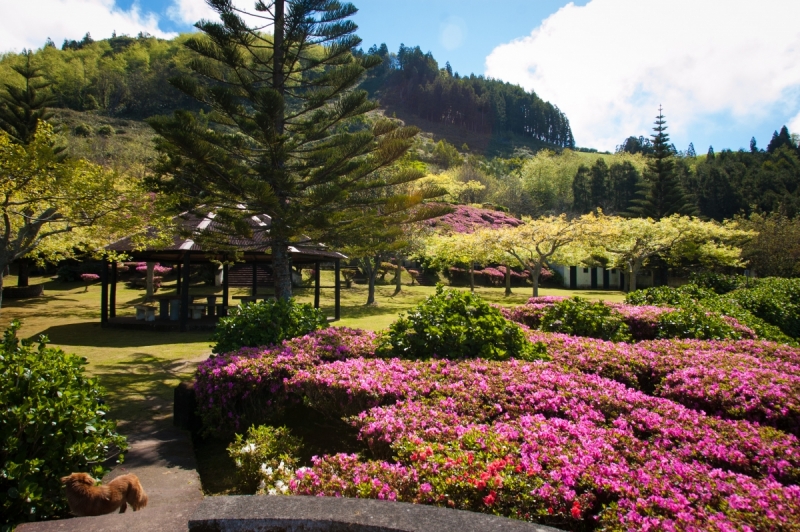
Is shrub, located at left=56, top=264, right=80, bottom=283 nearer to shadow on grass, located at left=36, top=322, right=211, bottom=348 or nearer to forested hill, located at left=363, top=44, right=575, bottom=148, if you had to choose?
shadow on grass, located at left=36, top=322, right=211, bottom=348

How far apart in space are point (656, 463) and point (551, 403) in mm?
945

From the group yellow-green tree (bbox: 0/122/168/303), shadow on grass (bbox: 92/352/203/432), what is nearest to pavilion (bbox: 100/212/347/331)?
yellow-green tree (bbox: 0/122/168/303)

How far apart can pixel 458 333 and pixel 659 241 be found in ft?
74.2

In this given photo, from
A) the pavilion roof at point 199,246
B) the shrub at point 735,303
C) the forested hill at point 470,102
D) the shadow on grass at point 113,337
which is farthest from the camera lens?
the forested hill at point 470,102

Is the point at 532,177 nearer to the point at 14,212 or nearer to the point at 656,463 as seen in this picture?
the point at 14,212

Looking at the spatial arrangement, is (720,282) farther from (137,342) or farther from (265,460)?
(137,342)

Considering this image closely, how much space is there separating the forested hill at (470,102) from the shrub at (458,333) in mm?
101907

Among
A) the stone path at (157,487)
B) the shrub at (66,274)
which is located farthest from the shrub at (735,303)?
the shrub at (66,274)

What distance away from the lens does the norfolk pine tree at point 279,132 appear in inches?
270

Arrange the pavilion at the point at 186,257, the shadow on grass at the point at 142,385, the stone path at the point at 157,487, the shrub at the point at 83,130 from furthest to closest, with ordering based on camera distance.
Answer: the shrub at the point at 83,130 < the pavilion at the point at 186,257 < the shadow on grass at the point at 142,385 < the stone path at the point at 157,487

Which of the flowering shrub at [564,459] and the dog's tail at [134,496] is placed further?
the dog's tail at [134,496]

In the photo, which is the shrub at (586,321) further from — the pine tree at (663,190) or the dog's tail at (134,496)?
the pine tree at (663,190)

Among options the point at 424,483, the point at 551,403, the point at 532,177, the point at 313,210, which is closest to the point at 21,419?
the point at 424,483

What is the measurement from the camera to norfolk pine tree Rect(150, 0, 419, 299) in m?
6.85
